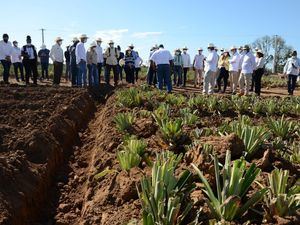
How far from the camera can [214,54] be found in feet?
41.2

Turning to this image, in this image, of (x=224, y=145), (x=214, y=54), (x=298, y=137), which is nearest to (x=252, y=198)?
(x=224, y=145)

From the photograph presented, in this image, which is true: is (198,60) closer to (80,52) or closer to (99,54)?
(99,54)

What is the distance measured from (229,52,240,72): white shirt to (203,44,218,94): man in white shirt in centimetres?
111

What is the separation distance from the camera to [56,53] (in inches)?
553

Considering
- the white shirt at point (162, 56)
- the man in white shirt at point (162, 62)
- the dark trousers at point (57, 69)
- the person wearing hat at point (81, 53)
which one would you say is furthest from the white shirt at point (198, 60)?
the dark trousers at point (57, 69)

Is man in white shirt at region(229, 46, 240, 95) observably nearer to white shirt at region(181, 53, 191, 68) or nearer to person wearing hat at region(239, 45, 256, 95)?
person wearing hat at region(239, 45, 256, 95)

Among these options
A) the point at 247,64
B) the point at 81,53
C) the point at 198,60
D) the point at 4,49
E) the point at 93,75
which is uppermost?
the point at 4,49

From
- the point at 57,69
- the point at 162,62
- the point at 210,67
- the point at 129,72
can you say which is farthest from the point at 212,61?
the point at 57,69

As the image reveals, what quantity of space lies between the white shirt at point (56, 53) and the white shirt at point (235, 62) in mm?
5661

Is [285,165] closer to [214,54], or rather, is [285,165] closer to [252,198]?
[252,198]

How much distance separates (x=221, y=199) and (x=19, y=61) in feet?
45.9

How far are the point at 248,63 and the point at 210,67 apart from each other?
1139 millimetres

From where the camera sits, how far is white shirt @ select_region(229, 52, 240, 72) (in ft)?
45.0

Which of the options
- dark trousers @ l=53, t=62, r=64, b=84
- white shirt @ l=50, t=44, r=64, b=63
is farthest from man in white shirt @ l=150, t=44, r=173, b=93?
dark trousers @ l=53, t=62, r=64, b=84
